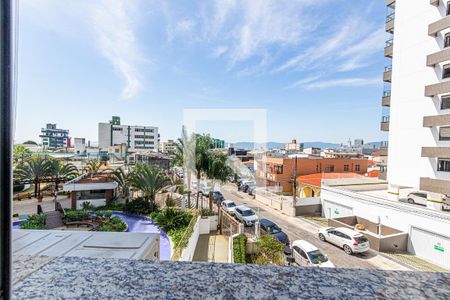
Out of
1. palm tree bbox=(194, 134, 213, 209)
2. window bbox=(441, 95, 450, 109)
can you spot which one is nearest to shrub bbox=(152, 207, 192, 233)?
palm tree bbox=(194, 134, 213, 209)

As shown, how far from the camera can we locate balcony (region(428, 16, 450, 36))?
3321 millimetres

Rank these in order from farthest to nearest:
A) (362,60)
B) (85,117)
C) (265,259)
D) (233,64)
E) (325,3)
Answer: (265,259), (233,64), (362,60), (85,117), (325,3)

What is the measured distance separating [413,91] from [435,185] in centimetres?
173

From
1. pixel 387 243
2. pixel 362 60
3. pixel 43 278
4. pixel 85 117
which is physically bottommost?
pixel 387 243

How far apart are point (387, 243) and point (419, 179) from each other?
1377mm

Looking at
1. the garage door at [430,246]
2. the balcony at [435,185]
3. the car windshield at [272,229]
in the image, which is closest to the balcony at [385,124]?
the balcony at [435,185]

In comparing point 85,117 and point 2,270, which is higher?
point 85,117

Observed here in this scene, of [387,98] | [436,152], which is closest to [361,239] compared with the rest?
[436,152]

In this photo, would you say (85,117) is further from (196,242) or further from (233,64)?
(196,242)

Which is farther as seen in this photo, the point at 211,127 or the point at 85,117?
the point at 211,127

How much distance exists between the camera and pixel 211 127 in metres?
4.10

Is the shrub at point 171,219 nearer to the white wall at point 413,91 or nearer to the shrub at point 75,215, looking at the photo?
the shrub at point 75,215

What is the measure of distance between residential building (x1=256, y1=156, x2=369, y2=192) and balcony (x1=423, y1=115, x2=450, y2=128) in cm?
540

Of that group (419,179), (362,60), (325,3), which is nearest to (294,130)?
(362,60)
